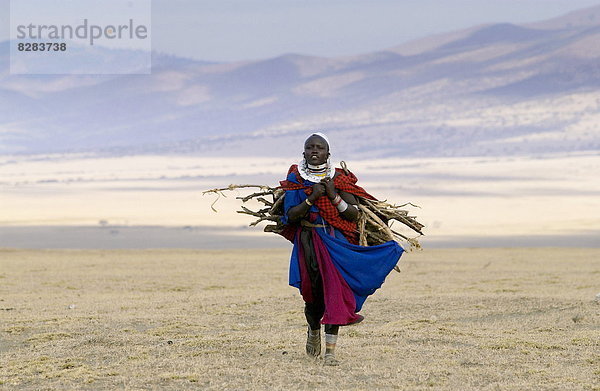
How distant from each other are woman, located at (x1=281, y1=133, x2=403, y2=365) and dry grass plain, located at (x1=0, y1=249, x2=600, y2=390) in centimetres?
61

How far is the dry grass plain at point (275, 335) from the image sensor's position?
29.4 ft

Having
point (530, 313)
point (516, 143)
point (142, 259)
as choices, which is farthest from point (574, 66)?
point (530, 313)

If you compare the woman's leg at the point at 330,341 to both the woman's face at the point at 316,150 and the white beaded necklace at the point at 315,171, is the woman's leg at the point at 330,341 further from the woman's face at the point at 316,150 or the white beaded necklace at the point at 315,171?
the woman's face at the point at 316,150

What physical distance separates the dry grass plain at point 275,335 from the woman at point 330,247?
0.61 meters

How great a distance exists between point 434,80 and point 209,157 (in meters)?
73.2

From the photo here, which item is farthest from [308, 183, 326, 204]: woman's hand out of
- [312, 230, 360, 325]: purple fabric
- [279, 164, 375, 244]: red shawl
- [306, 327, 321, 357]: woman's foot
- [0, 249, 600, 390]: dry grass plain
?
[0, 249, 600, 390]: dry grass plain

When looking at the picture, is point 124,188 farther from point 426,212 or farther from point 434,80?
point 434,80

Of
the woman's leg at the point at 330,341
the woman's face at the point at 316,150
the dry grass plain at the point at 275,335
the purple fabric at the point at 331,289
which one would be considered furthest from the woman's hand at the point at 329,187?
the dry grass plain at the point at 275,335

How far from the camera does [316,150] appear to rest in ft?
29.3

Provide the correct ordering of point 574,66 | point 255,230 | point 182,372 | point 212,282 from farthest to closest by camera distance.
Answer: point 574,66 → point 255,230 → point 212,282 → point 182,372

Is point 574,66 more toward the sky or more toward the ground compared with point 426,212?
more toward the sky

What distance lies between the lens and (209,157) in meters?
133

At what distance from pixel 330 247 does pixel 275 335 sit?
2.38 m

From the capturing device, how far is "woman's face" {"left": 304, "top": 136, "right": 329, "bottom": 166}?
893 cm
